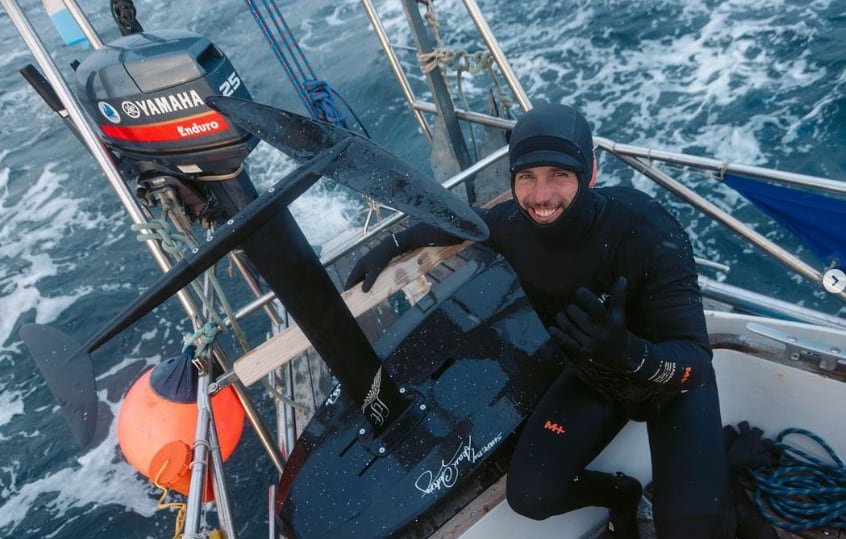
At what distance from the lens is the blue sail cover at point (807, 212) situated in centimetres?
280

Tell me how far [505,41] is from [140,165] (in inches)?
343

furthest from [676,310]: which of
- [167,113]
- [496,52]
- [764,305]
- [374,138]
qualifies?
[374,138]

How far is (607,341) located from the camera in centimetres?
176

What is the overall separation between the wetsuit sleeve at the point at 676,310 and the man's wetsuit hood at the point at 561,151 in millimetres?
307

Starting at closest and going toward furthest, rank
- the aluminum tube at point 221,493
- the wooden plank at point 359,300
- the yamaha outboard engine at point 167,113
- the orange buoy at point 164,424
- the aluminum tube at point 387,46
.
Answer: the aluminum tube at point 221,493 → the orange buoy at point 164,424 → the wooden plank at point 359,300 → the yamaha outboard engine at point 167,113 → the aluminum tube at point 387,46

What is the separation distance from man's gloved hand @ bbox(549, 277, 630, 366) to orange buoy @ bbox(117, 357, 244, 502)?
1.69 metres

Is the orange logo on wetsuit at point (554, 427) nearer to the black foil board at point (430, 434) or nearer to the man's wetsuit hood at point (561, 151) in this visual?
the black foil board at point (430, 434)

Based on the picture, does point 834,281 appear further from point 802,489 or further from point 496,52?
point 496,52

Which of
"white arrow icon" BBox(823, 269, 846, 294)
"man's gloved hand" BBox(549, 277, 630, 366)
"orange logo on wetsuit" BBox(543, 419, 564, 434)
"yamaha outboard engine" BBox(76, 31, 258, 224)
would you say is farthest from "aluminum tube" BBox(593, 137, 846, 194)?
"yamaha outboard engine" BBox(76, 31, 258, 224)

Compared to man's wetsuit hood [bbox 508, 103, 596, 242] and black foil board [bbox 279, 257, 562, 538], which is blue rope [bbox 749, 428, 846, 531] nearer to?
black foil board [bbox 279, 257, 562, 538]

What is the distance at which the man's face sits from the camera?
207 cm

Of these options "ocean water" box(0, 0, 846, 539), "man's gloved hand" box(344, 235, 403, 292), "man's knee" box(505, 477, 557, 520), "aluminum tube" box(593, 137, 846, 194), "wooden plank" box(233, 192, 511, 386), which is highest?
"man's gloved hand" box(344, 235, 403, 292)

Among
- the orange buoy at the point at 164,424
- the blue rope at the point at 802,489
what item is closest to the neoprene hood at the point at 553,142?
the blue rope at the point at 802,489

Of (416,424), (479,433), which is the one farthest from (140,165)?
(479,433)
